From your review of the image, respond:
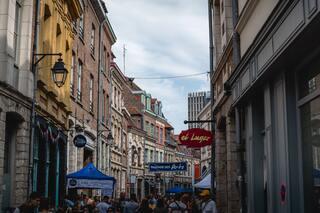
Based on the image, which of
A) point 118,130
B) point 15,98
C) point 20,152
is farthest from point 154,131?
point 15,98

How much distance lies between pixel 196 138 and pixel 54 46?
6.61 metres

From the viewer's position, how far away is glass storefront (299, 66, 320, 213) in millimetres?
8508

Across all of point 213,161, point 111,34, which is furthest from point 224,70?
point 111,34

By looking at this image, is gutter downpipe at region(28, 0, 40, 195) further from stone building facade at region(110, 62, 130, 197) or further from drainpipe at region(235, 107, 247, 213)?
stone building facade at region(110, 62, 130, 197)

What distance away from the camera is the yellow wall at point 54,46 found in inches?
687

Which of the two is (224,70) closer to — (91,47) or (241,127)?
(241,127)

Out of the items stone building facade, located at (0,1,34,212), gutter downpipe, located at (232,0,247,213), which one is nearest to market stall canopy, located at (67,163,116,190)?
stone building facade, located at (0,1,34,212)

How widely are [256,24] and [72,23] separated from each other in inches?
490

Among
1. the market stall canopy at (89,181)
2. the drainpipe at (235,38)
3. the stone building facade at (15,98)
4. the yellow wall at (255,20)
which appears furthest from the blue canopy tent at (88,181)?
the yellow wall at (255,20)

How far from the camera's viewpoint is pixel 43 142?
712 inches

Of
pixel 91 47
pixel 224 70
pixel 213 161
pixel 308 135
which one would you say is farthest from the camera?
pixel 91 47

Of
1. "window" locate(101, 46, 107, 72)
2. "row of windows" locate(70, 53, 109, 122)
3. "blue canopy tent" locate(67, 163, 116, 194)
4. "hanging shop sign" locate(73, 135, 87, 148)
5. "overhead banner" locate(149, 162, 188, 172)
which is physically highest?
"window" locate(101, 46, 107, 72)

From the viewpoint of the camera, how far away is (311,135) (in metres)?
8.88

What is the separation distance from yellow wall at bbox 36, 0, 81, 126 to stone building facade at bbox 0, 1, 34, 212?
148 centimetres
